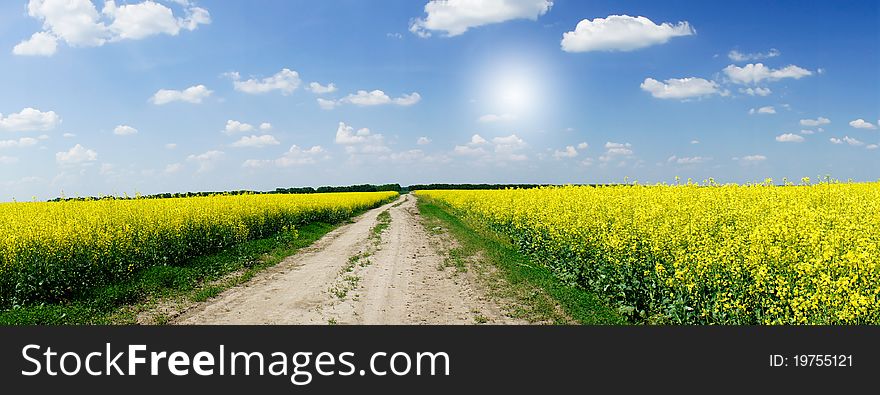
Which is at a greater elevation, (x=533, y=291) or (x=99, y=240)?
(x=99, y=240)

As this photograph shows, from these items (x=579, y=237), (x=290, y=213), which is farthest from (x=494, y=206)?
(x=579, y=237)

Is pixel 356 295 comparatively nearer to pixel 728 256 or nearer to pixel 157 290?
pixel 157 290

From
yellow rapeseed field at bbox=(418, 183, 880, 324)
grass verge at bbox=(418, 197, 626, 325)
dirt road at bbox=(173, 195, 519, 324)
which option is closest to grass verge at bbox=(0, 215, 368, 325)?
dirt road at bbox=(173, 195, 519, 324)

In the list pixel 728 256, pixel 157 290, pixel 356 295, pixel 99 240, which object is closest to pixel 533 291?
pixel 356 295

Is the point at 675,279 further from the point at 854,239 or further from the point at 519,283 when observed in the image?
the point at 519,283

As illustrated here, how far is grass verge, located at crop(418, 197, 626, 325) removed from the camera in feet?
36.2

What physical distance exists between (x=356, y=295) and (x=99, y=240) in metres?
7.62

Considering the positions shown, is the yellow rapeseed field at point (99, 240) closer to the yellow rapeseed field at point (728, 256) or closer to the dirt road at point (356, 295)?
the dirt road at point (356, 295)

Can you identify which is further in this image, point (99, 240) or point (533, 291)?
point (99, 240)

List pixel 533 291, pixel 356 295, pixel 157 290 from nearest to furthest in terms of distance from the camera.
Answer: pixel 356 295, pixel 533 291, pixel 157 290

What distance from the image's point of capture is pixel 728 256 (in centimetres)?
922

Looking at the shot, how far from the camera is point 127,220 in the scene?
61.1ft

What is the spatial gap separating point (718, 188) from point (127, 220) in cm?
2060

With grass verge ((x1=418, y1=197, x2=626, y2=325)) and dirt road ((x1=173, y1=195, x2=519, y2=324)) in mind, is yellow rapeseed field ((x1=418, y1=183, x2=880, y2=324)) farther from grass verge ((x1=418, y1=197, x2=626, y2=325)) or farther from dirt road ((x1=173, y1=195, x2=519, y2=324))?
dirt road ((x1=173, y1=195, x2=519, y2=324))
